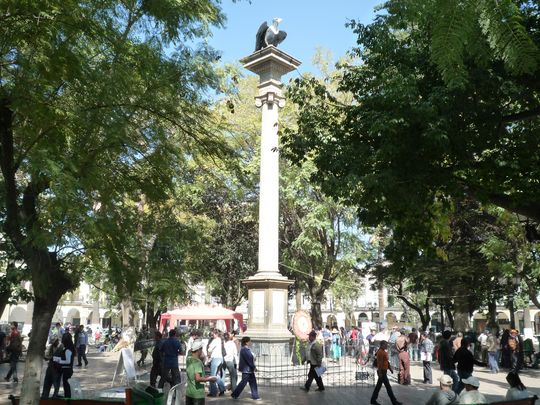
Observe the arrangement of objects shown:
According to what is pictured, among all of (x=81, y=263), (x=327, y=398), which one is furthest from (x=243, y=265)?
(x=81, y=263)

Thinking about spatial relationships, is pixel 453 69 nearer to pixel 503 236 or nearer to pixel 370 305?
pixel 503 236

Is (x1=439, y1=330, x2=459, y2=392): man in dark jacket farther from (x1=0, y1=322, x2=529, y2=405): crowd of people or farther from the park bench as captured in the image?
the park bench

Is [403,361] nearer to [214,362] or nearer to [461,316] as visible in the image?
[214,362]

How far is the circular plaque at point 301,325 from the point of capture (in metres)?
22.2

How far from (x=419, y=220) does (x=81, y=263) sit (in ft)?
22.4

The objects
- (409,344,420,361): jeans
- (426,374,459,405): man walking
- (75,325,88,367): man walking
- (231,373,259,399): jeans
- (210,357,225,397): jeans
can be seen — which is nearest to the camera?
(426,374,459,405): man walking

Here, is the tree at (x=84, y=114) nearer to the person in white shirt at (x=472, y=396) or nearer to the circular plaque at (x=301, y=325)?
the person in white shirt at (x=472, y=396)

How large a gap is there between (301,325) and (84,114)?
1813 cm

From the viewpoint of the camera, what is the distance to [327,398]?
44.5ft

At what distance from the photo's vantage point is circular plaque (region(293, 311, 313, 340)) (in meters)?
22.2

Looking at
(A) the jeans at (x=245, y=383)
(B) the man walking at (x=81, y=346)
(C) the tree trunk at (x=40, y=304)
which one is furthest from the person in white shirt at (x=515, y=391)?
(B) the man walking at (x=81, y=346)

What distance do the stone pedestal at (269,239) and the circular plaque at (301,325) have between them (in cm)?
309

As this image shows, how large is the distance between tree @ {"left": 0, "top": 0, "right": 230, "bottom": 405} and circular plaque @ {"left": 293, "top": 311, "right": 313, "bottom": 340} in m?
15.6

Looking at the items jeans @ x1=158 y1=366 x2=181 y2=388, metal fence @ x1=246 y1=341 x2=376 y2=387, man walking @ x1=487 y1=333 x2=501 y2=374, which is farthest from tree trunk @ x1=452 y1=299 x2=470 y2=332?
jeans @ x1=158 y1=366 x2=181 y2=388
